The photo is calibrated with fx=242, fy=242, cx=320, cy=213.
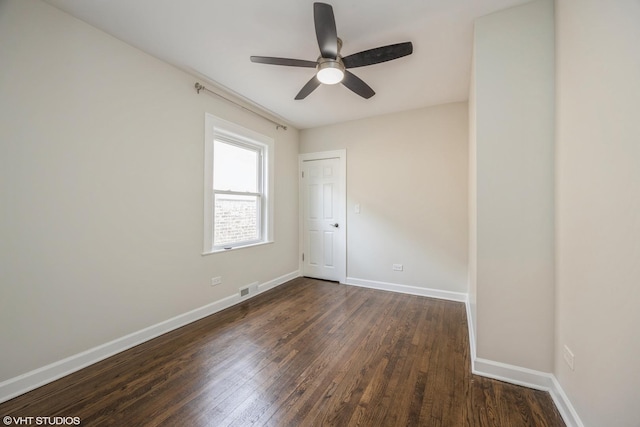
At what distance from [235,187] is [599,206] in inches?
129

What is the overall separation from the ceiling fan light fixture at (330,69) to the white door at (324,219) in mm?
2012

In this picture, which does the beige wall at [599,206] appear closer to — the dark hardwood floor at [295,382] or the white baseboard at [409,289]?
the dark hardwood floor at [295,382]

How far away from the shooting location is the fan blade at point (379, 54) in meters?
1.76

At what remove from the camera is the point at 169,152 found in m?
2.43

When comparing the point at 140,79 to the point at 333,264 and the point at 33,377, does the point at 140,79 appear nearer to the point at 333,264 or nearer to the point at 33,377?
the point at 33,377

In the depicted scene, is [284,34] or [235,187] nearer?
[284,34]

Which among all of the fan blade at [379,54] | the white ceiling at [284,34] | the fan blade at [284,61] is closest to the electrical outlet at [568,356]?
the fan blade at [379,54]

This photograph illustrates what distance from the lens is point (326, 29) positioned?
160cm

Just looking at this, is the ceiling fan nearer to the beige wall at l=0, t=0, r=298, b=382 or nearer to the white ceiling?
the white ceiling

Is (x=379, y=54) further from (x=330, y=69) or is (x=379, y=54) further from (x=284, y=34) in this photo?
(x=284, y=34)

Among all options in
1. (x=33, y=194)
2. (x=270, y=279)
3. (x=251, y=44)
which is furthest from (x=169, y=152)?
(x=270, y=279)

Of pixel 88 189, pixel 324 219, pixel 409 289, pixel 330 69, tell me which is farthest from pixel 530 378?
pixel 88 189

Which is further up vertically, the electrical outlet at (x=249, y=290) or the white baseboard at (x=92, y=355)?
the electrical outlet at (x=249, y=290)

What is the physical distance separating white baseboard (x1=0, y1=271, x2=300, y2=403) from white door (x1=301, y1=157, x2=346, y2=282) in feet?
5.71
